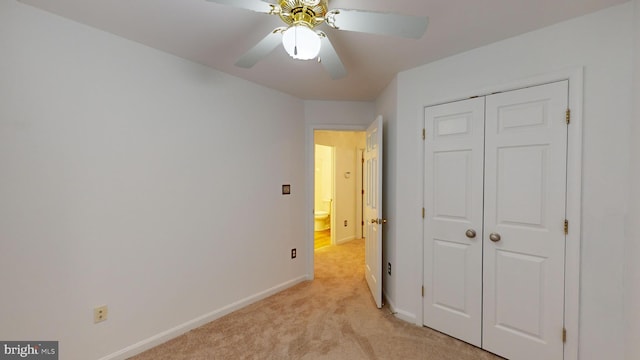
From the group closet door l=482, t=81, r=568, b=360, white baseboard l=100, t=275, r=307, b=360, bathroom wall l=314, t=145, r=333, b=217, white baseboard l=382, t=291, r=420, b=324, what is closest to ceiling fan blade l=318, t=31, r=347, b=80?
closet door l=482, t=81, r=568, b=360

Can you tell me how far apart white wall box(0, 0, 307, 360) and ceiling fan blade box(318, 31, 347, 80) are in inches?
55.1

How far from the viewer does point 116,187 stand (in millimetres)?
1901

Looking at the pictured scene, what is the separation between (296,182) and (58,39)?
2.35m

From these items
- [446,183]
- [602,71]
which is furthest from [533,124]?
[446,183]

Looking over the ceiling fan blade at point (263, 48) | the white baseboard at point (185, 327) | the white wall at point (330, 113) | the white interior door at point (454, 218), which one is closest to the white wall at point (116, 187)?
the white baseboard at point (185, 327)

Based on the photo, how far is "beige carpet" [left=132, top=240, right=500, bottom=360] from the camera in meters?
2.00

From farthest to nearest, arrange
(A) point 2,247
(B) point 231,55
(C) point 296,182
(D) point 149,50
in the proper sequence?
(C) point 296,182 → (B) point 231,55 → (D) point 149,50 → (A) point 2,247

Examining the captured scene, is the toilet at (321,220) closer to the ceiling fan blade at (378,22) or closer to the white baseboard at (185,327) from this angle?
the white baseboard at (185,327)

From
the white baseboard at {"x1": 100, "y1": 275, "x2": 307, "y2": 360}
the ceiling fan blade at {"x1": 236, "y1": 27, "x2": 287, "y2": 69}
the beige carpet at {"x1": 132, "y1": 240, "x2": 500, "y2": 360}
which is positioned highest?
the ceiling fan blade at {"x1": 236, "y1": 27, "x2": 287, "y2": 69}

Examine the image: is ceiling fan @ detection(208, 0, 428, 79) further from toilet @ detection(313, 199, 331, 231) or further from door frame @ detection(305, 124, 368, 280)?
toilet @ detection(313, 199, 331, 231)

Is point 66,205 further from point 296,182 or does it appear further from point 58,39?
point 296,182

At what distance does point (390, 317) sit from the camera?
8.28 ft

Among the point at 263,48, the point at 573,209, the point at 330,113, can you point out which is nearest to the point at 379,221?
the point at 573,209

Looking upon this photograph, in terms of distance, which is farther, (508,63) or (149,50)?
(149,50)
